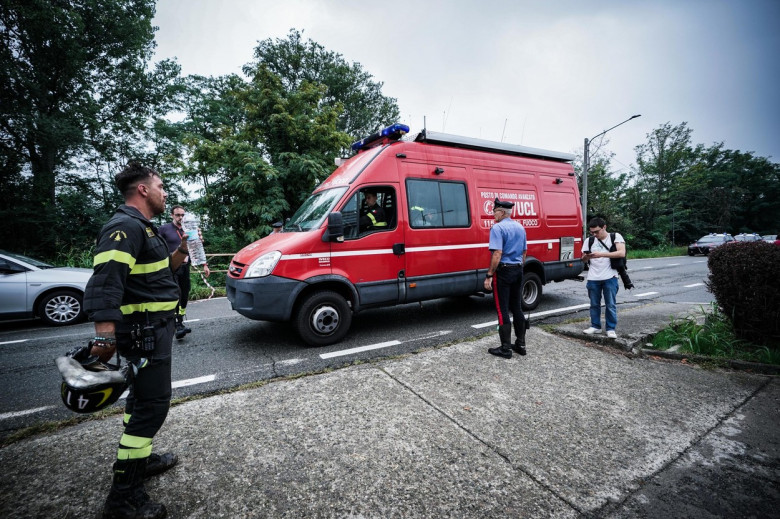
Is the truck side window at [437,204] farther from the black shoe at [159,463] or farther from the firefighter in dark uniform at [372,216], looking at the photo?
the black shoe at [159,463]

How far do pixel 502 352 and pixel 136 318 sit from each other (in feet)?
11.6

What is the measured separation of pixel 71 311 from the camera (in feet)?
19.3

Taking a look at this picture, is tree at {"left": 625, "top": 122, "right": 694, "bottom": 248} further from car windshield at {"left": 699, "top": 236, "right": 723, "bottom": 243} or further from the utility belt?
the utility belt

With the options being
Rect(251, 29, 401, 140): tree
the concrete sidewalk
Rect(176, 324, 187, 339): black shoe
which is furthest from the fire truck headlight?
Rect(251, 29, 401, 140): tree

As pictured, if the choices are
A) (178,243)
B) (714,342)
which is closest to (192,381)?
(178,243)

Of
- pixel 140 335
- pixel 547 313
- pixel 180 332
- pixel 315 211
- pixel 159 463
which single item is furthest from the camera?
pixel 547 313

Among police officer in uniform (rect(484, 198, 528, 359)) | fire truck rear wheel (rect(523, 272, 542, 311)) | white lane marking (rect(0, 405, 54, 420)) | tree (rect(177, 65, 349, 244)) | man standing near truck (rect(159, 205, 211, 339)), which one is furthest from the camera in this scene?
tree (rect(177, 65, 349, 244))

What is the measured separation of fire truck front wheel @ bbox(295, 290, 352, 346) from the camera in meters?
4.23

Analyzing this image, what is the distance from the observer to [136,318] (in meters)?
1.92

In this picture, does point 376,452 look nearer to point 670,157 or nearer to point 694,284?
point 694,284

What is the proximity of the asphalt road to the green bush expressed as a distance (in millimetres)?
2043

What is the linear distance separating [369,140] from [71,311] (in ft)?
20.5

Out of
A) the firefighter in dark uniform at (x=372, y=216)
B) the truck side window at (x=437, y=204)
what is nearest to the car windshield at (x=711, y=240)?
the truck side window at (x=437, y=204)

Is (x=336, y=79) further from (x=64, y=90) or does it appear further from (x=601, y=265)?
(x=601, y=265)
